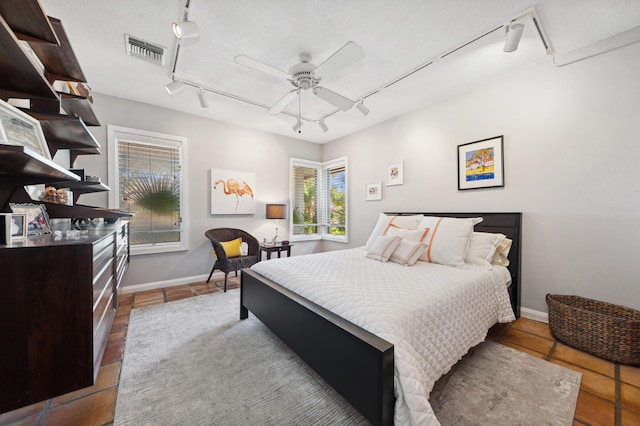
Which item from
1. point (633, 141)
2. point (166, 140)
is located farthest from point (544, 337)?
point (166, 140)

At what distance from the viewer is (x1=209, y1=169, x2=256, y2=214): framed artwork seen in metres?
4.08

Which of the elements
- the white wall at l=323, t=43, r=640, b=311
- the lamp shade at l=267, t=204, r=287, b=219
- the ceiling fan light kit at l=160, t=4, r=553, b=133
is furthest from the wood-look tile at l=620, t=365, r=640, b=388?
the lamp shade at l=267, t=204, r=287, b=219

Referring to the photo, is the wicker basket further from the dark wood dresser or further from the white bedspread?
the dark wood dresser

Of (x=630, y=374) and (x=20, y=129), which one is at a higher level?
(x=20, y=129)

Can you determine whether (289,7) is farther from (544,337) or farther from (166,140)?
(544,337)

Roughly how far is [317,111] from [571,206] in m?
3.23

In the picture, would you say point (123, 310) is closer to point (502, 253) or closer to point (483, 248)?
point (483, 248)

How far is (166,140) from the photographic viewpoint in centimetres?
371

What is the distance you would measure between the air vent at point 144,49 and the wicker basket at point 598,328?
436cm

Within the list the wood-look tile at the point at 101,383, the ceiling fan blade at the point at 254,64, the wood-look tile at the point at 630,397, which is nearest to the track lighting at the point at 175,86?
the ceiling fan blade at the point at 254,64

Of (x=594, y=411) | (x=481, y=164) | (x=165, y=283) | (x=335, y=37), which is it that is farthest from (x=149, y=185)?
(x=594, y=411)

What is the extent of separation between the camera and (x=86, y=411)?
1.43 m

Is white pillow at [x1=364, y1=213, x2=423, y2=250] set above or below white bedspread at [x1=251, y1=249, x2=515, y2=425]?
above

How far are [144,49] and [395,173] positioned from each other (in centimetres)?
347
